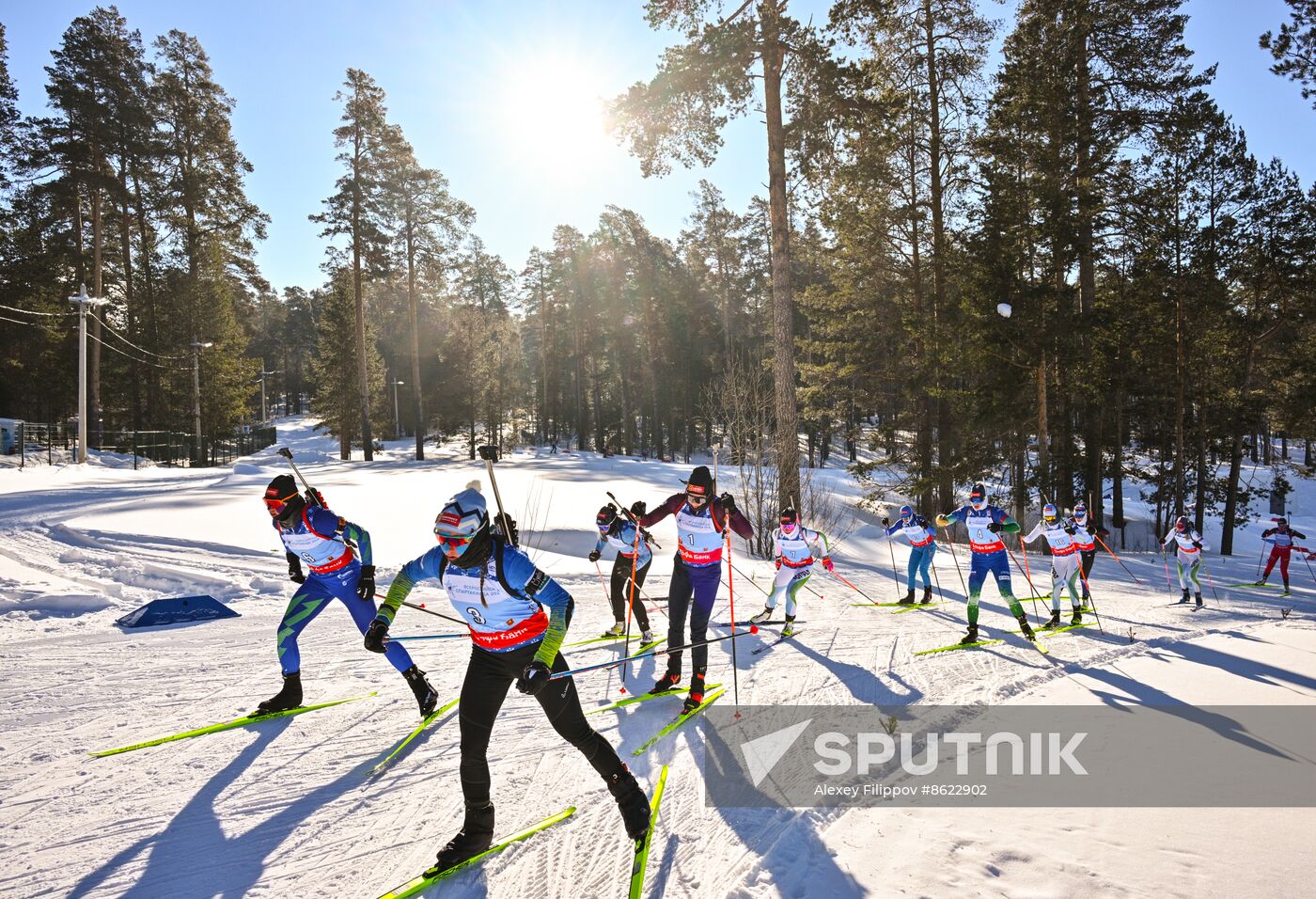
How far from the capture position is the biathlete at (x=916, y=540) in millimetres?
11047

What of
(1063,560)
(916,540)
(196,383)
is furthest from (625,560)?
(196,383)

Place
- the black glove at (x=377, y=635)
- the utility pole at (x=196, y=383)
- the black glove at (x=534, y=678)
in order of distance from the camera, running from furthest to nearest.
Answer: the utility pole at (x=196, y=383), the black glove at (x=377, y=635), the black glove at (x=534, y=678)

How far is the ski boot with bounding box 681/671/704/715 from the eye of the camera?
6.22m

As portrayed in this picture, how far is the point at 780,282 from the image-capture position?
1412 cm

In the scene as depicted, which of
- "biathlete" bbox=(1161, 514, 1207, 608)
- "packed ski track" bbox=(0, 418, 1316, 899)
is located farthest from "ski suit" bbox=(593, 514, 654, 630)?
"biathlete" bbox=(1161, 514, 1207, 608)

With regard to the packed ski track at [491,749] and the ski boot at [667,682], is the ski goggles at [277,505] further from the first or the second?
the ski boot at [667,682]

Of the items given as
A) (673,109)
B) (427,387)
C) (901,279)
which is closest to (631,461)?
(901,279)

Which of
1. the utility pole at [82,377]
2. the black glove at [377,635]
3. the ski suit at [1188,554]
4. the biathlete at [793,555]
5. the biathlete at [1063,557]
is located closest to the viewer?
the black glove at [377,635]

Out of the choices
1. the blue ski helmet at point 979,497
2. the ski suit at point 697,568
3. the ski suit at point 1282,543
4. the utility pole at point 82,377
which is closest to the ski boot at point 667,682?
the ski suit at point 697,568

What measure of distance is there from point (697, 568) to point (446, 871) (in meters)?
3.44

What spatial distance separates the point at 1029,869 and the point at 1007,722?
2.45m

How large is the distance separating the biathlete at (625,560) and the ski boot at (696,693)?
72.1 inches

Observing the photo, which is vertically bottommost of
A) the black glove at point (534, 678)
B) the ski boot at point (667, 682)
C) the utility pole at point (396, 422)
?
the ski boot at point (667, 682)

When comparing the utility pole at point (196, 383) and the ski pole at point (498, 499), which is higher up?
the utility pole at point (196, 383)
